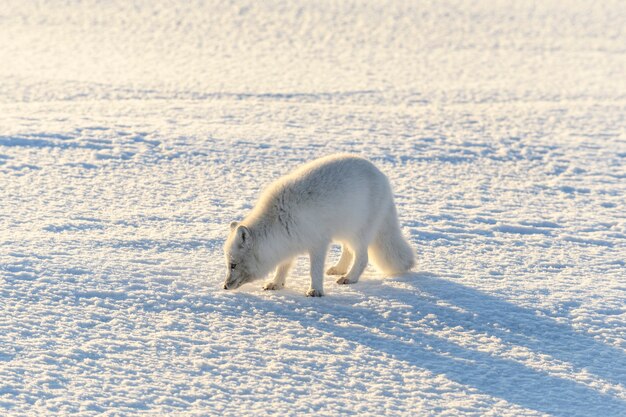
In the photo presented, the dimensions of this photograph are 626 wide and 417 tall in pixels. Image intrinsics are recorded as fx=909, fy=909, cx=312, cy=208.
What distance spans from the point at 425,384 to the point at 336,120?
571cm

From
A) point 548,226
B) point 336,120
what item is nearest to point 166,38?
point 336,120

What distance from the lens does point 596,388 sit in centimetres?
409

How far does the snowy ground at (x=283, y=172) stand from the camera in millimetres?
4059

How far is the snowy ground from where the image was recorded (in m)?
4.06

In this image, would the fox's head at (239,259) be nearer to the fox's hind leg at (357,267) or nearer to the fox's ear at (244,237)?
the fox's ear at (244,237)

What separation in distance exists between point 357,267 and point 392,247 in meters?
0.28

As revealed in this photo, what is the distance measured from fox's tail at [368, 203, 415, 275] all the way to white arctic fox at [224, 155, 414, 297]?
4.3 inches

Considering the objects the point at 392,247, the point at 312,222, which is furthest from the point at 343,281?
the point at 312,222

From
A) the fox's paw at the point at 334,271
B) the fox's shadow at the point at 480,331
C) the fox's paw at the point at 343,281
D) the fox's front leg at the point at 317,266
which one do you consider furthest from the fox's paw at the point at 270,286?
the fox's paw at the point at 334,271

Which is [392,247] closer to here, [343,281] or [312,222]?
[343,281]

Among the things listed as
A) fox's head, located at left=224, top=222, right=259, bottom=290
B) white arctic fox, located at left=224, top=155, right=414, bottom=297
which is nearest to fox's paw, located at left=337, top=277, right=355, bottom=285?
white arctic fox, located at left=224, top=155, right=414, bottom=297

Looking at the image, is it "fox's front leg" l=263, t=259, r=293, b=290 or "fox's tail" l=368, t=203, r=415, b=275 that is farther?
"fox's tail" l=368, t=203, r=415, b=275

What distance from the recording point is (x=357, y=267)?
5246 millimetres

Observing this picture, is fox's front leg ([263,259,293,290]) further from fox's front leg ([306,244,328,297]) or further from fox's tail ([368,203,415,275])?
fox's tail ([368,203,415,275])
